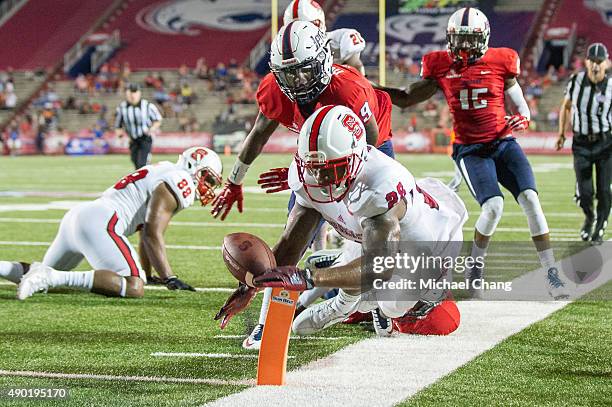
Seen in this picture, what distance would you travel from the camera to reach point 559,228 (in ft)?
32.0

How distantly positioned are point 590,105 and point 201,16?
30775mm

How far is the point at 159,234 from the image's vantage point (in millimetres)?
6180

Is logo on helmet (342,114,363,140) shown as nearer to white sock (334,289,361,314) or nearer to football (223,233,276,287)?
football (223,233,276,287)

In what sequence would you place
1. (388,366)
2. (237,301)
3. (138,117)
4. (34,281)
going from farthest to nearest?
1. (138,117)
2. (34,281)
3. (388,366)
4. (237,301)

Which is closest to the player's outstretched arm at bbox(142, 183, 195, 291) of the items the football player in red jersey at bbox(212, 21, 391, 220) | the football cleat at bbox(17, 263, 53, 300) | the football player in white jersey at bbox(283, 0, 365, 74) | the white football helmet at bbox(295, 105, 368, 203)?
the football cleat at bbox(17, 263, 53, 300)

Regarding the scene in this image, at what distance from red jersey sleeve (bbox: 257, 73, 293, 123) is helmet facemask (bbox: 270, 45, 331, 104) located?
36cm

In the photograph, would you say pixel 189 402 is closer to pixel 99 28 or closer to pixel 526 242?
pixel 526 242

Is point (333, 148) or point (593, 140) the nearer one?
point (333, 148)

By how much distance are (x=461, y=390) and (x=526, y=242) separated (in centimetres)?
512

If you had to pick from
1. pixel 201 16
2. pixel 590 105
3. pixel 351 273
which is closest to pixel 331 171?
pixel 351 273

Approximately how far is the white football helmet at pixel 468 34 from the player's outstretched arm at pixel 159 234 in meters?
1.94

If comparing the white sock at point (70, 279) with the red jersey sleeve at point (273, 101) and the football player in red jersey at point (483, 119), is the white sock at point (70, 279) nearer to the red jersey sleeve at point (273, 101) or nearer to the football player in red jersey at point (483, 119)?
the red jersey sleeve at point (273, 101)

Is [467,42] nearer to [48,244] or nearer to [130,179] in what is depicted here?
[130,179]

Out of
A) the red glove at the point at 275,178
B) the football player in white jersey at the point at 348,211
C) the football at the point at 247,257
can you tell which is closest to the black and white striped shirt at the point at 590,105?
the football player in white jersey at the point at 348,211
